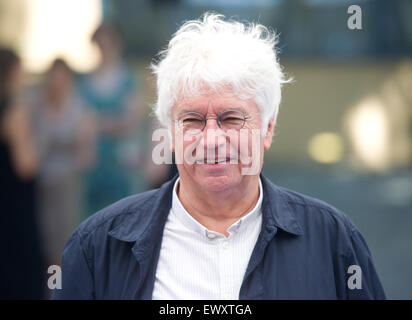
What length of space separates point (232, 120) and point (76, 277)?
0.76 m

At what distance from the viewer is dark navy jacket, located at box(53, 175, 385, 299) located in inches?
78.8

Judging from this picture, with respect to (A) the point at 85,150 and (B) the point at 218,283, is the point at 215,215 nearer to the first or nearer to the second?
(B) the point at 218,283

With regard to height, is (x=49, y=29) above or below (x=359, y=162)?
above

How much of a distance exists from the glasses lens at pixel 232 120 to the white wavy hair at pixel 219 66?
2.5 inches

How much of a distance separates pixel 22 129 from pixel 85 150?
477mm

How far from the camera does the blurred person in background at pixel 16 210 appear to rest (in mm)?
3988

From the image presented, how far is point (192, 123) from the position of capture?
2117 millimetres

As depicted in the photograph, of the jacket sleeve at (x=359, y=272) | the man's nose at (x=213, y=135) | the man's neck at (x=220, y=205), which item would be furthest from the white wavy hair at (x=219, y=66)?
the jacket sleeve at (x=359, y=272)

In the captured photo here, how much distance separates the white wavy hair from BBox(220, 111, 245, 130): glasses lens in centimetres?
6

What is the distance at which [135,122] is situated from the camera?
454 centimetres

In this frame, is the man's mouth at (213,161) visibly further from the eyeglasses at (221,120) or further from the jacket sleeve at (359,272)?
the jacket sleeve at (359,272)

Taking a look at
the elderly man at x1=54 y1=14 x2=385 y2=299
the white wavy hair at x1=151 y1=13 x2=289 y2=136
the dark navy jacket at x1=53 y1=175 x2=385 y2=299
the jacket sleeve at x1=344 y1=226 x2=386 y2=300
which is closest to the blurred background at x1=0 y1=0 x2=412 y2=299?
the white wavy hair at x1=151 y1=13 x2=289 y2=136

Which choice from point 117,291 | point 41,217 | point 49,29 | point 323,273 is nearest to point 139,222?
point 117,291

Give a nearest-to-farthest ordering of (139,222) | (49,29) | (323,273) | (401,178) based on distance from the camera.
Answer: (323,273) < (139,222) < (49,29) < (401,178)
